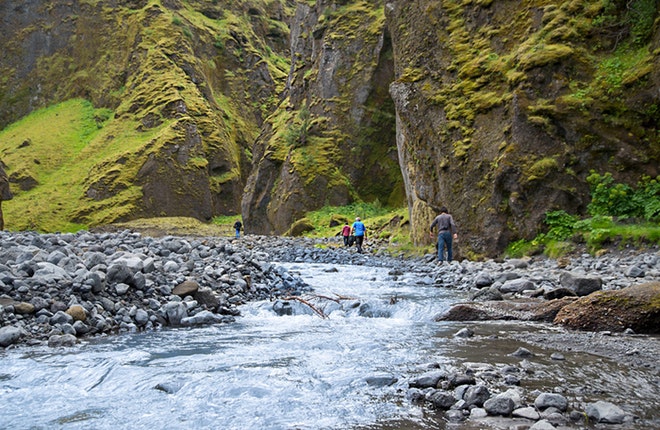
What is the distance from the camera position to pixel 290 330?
766 cm

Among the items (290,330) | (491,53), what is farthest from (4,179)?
(290,330)

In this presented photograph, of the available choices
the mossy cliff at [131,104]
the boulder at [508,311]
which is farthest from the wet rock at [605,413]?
the mossy cliff at [131,104]

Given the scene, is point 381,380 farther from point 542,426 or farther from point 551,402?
point 542,426

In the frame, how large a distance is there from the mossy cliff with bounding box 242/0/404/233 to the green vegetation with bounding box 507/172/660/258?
21007 mm

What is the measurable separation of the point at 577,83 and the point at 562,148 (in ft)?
6.04

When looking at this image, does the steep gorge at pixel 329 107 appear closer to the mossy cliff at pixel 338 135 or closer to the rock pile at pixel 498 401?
the mossy cliff at pixel 338 135

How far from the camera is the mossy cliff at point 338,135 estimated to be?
119 ft

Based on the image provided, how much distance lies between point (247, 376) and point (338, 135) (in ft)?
110

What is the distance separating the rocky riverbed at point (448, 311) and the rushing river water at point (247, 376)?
0.33 metres

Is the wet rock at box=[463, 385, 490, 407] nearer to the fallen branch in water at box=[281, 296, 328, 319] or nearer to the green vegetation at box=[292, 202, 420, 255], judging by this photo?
the fallen branch in water at box=[281, 296, 328, 319]

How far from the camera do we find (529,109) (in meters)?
14.5

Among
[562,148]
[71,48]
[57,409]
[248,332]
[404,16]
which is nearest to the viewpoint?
[57,409]

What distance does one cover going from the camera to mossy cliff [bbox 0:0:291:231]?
152ft

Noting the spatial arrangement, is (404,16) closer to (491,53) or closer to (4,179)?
(491,53)
